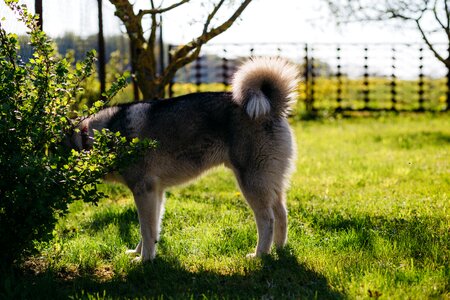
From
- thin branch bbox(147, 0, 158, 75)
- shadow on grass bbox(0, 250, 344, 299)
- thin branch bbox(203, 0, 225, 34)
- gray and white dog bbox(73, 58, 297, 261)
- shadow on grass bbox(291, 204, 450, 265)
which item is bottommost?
shadow on grass bbox(0, 250, 344, 299)

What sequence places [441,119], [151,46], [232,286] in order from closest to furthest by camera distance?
[232,286]
[151,46]
[441,119]

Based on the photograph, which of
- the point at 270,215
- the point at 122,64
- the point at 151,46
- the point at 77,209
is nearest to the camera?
the point at 270,215

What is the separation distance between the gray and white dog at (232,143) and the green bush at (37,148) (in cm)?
44

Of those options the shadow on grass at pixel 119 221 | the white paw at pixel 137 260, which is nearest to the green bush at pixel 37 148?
the white paw at pixel 137 260

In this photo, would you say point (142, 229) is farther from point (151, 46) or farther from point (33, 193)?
point (151, 46)

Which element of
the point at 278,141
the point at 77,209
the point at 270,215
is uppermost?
the point at 278,141

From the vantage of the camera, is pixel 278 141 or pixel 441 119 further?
pixel 441 119

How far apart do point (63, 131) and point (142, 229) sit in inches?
38.7

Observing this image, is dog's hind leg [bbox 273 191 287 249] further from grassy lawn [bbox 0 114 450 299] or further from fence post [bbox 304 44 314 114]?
fence post [bbox 304 44 314 114]

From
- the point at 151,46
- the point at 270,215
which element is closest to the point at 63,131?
the point at 270,215

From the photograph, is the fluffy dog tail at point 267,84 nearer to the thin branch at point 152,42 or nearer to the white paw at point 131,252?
the white paw at point 131,252

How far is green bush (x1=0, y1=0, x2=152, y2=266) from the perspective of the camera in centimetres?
370

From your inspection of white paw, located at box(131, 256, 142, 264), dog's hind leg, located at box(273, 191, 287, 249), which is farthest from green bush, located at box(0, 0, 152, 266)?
dog's hind leg, located at box(273, 191, 287, 249)

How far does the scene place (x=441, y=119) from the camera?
47.5ft
